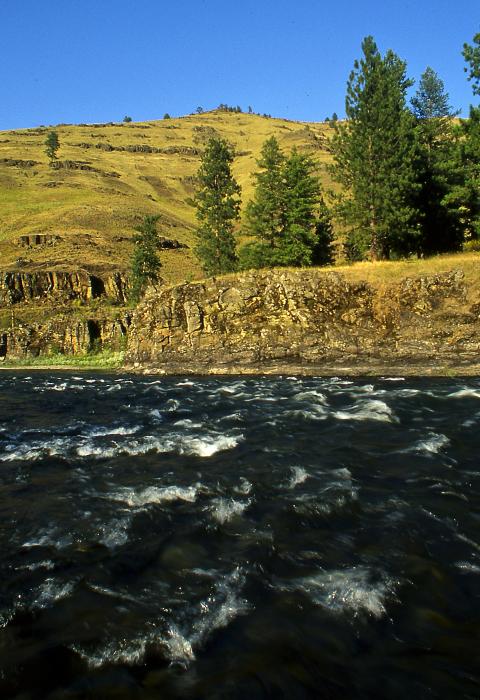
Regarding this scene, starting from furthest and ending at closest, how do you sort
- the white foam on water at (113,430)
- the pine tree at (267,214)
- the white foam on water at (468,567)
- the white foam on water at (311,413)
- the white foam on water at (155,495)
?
the pine tree at (267,214)
the white foam on water at (311,413)
the white foam on water at (113,430)
the white foam on water at (155,495)
the white foam on water at (468,567)

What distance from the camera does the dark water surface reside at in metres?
5.42

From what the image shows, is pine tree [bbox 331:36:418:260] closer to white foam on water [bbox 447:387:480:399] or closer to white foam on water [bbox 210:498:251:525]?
white foam on water [bbox 447:387:480:399]

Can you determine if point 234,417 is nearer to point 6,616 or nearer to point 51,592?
point 51,592

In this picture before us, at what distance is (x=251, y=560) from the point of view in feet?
25.4

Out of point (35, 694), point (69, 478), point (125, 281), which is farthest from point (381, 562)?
point (125, 281)

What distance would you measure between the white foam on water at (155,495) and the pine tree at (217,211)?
4828cm

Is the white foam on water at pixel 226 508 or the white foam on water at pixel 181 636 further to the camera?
the white foam on water at pixel 226 508

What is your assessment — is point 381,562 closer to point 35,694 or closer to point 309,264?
point 35,694

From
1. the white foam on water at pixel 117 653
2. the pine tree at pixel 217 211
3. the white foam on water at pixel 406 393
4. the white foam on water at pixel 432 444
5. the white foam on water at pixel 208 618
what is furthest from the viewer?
the pine tree at pixel 217 211

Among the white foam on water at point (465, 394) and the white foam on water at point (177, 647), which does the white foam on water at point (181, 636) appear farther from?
the white foam on water at point (465, 394)

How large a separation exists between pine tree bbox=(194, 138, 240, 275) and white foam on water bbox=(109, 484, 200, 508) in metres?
48.3

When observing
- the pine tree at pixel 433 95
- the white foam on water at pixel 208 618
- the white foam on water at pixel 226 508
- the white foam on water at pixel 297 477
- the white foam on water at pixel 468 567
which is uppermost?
the pine tree at pixel 433 95

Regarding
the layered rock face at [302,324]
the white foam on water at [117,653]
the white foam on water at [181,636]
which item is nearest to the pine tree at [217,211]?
the layered rock face at [302,324]

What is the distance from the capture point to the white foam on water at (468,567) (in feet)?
24.0
